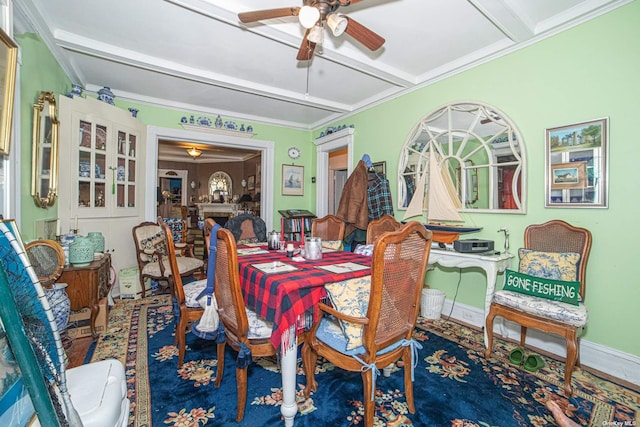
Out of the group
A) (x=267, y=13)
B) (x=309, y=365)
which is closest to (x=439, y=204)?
(x=309, y=365)

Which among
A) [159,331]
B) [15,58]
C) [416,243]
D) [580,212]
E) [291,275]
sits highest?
[15,58]

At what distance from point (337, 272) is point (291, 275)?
0.90 ft

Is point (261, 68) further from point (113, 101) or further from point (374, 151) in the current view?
point (113, 101)

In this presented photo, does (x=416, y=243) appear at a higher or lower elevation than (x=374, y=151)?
lower

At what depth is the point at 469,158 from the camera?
2.85m

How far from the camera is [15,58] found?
1517mm

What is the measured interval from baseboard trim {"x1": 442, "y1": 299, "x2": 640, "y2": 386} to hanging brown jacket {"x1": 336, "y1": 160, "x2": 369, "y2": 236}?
1473 millimetres

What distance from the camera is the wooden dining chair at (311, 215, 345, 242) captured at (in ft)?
10.5

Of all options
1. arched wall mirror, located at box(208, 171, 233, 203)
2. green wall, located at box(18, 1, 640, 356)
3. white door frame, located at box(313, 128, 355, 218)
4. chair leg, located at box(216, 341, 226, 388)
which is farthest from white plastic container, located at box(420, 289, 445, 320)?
arched wall mirror, located at box(208, 171, 233, 203)

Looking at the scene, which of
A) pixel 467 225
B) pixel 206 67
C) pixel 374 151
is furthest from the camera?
pixel 374 151

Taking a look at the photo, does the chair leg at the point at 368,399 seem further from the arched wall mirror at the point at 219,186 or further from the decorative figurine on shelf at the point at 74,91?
the arched wall mirror at the point at 219,186

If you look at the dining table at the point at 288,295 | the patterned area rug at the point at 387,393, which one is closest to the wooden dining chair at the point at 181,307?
the patterned area rug at the point at 387,393

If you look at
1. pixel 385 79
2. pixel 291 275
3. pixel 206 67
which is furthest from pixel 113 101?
pixel 291 275

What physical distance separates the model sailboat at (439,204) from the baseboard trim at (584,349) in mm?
807
